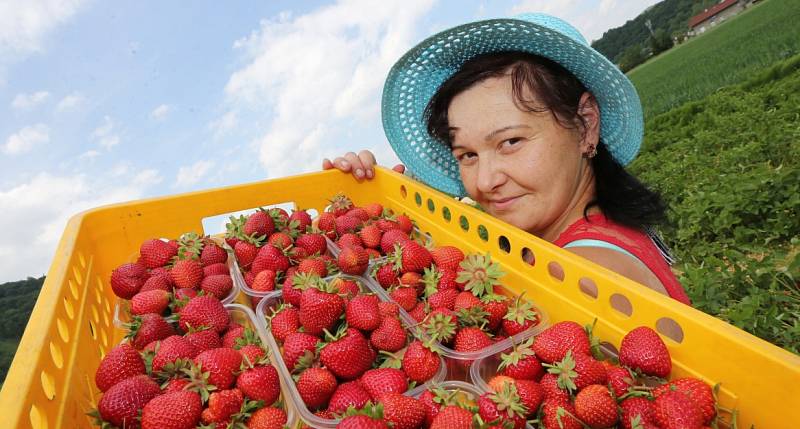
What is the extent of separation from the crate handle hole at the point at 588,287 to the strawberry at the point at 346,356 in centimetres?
53

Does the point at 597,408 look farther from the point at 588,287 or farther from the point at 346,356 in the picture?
the point at 346,356

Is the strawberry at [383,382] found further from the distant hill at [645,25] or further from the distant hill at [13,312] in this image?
the distant hill at [645,25]

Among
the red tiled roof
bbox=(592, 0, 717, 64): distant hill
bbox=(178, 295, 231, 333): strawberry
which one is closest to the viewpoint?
bbox=(178, 295, 231, 333): strawberry

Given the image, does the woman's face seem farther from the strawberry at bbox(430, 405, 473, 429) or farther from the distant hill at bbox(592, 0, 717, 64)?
the distant hill at bbox(592, 0, 717, 64)

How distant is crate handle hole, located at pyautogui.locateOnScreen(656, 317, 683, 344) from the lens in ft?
3.32

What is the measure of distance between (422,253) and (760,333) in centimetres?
162

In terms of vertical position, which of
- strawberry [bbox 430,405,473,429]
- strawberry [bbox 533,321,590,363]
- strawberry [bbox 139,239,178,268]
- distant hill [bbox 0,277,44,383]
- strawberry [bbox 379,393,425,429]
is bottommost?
strawberry [bbox 533,321,590,363]

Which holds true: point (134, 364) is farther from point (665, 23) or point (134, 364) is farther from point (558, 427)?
point (665, 23)

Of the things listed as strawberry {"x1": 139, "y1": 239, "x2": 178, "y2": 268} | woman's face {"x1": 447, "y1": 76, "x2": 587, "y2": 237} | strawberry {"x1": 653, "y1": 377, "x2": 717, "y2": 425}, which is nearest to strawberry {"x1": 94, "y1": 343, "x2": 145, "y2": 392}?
strawberry {"x1": 139, "y1": 239, "x2": 178, "y2": 268}

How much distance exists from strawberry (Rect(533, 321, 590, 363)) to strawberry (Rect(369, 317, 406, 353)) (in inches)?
12.5

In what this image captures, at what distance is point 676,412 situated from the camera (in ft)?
2.98

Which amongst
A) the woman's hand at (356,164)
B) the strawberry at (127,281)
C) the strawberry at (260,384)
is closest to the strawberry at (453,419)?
the strawberry at (260,384)

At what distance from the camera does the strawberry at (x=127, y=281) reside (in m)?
1.64

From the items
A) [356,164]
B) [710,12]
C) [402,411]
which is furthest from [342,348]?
[710,12]
